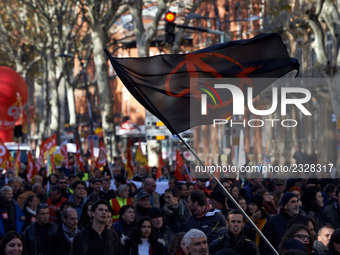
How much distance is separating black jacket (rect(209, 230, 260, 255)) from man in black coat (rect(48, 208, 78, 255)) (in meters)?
2.37

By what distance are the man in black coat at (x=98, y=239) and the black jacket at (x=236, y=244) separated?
43.5 inches

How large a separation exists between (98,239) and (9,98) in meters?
23.3

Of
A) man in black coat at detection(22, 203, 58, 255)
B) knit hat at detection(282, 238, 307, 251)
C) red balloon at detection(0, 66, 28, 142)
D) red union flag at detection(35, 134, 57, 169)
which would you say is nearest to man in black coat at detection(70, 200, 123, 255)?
man in black coat at detection(22, 203, 58, 255)

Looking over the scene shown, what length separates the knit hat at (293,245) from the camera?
7.03 m

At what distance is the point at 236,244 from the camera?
7703 mm

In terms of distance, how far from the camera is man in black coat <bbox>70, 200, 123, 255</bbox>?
330 inches

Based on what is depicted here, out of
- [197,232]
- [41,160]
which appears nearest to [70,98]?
[41,160]

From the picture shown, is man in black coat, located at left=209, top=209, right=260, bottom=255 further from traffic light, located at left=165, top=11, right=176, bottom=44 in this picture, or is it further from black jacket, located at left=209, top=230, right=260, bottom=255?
traffic light, located at left=165, top=11, right=176, bottom=44

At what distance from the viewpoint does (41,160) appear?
24.4 metres

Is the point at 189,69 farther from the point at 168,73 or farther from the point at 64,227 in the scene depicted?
the point at 64,227

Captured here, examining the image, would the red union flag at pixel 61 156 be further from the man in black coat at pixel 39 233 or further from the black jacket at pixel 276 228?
the black jacket at pixel 276 228

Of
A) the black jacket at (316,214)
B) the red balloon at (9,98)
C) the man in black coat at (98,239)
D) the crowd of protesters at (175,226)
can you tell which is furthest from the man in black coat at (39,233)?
the red balloon at (9,98)

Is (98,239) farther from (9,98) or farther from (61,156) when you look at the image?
(9,98)

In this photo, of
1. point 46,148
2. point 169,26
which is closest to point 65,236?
point 169,26
